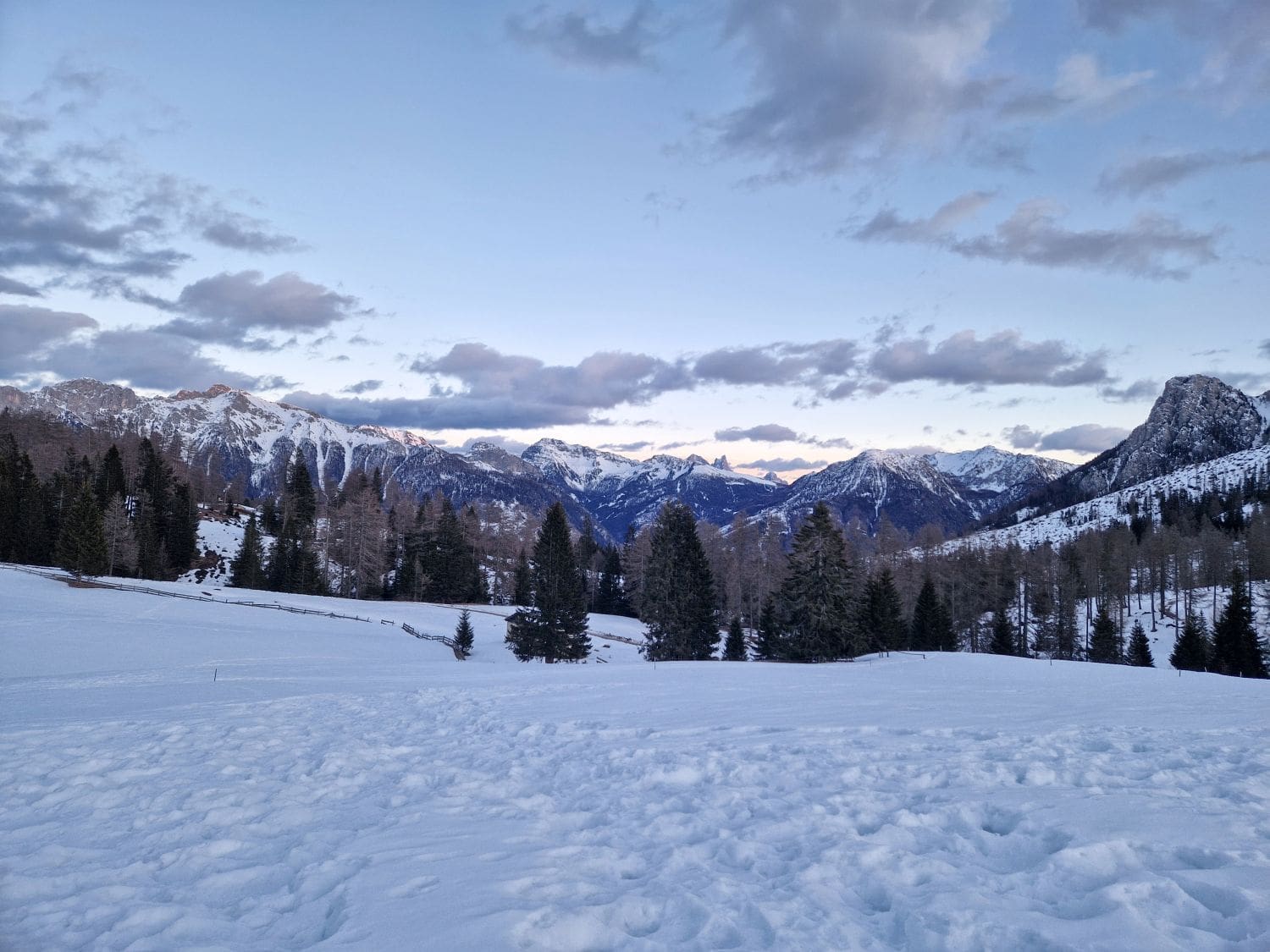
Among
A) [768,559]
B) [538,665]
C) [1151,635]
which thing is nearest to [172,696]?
[538,665]

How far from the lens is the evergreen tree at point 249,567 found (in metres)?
66.1

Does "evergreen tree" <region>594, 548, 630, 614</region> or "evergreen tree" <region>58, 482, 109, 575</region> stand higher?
"evergreen tree" <region>58, 482, 109, 575</region>

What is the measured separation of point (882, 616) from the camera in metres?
52.7

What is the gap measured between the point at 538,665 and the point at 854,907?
2006cm

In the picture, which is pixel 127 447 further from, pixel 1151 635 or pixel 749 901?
pixel 1151 635

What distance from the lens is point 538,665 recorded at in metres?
23.8

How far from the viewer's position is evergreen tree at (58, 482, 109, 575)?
1935 inches

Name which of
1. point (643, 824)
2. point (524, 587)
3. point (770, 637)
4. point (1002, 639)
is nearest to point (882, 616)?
point (1002, 639)

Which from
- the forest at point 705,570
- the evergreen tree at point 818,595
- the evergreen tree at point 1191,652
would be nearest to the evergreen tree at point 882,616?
the forest at point 705,570

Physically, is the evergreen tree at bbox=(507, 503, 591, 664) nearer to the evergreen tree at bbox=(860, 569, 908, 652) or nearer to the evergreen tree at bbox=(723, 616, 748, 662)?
the evergreen tree at bbox=(723, 616, 748, 662)

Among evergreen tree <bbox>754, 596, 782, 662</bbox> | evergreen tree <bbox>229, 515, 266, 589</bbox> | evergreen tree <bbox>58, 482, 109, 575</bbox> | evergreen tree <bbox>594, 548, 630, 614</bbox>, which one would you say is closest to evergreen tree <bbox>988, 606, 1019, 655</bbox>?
evergreen tree <bbox>754, 596, 782, 662</bbox>

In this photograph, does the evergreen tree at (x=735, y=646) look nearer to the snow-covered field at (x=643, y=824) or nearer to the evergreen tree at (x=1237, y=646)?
the evergreen tree at (x=1237, y=646)

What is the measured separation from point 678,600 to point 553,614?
28.8 ft

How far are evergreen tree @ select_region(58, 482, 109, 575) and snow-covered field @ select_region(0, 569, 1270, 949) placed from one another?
4493cm
